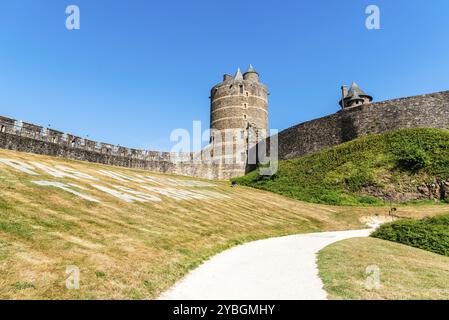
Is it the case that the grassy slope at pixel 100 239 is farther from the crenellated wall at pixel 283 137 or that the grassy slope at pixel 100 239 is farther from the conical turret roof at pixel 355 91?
the conical turret roof at pixel 355 91

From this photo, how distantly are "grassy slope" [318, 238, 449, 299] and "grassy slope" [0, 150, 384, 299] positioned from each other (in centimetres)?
375

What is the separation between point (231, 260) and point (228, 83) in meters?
48.7

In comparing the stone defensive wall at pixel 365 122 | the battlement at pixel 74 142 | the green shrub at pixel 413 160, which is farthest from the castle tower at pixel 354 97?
the battlement at pixel 74 142

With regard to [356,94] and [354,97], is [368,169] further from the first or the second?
[356,94]

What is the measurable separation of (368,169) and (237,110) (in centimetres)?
2901

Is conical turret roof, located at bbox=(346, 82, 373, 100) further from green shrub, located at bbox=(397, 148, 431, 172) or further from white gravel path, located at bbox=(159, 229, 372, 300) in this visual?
white gravel path, located at bbox=(159, 229, 372, 300)

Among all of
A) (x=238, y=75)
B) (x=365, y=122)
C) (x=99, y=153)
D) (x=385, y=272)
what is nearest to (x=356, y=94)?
(x=365, y=122)

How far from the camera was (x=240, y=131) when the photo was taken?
51.0m

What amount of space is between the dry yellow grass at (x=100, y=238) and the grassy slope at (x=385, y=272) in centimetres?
376

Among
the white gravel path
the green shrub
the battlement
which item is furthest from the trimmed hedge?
the battlement

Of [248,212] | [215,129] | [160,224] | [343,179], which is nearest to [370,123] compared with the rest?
[343,179]

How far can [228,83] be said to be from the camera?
182ft

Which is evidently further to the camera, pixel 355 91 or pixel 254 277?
pixel 355 91
